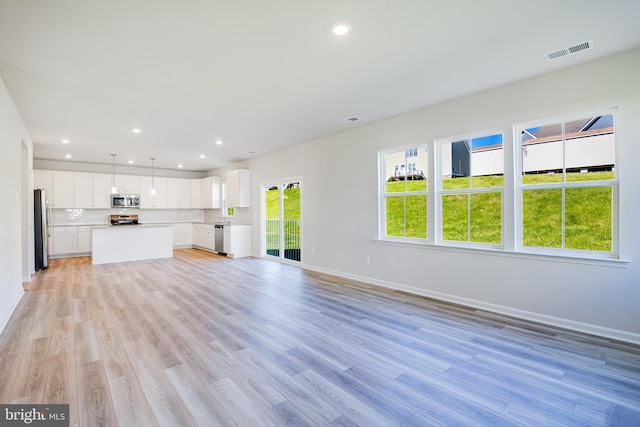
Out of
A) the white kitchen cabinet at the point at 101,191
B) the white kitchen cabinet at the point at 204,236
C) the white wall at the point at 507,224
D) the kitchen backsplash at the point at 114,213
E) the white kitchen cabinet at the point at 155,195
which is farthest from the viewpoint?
the white kitchen cabinet at the point at 155,195

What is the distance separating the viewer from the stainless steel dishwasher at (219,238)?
8562 mm

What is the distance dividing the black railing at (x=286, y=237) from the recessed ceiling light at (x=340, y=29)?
489 cm

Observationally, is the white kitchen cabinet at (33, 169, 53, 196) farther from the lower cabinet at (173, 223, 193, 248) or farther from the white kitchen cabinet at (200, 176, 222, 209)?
the white kitchen cabinet at (200, 176, 222, 209)

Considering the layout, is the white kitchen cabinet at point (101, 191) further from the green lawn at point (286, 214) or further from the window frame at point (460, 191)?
the window frame at point (460, 191)

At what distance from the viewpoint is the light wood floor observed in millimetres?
1868

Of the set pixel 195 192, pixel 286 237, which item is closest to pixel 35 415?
pixel 286 237

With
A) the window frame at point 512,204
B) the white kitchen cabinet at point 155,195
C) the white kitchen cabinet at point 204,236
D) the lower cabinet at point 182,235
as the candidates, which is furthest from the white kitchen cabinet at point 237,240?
the window frame at point 512,204

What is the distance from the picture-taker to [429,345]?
9.12 feet

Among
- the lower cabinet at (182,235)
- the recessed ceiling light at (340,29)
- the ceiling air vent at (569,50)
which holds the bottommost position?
the lower cabinet at (182,235)

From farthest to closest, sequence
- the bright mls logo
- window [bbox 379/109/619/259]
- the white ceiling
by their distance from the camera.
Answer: window [bbox 379/109/619/259] < the white ceiling < the bright mls logo

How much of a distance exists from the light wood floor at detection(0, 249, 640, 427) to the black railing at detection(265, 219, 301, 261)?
2.95m

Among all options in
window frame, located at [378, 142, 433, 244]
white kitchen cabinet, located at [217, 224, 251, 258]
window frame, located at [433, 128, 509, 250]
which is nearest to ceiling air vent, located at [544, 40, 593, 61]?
window frame, located at [433, 128, 509, 250]

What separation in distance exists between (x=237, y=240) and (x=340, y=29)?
6.58 metres

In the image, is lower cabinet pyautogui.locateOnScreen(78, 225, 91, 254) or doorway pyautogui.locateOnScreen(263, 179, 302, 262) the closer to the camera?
doorway pyautogui.locateOnScreen(263, 179, 302, 262)
